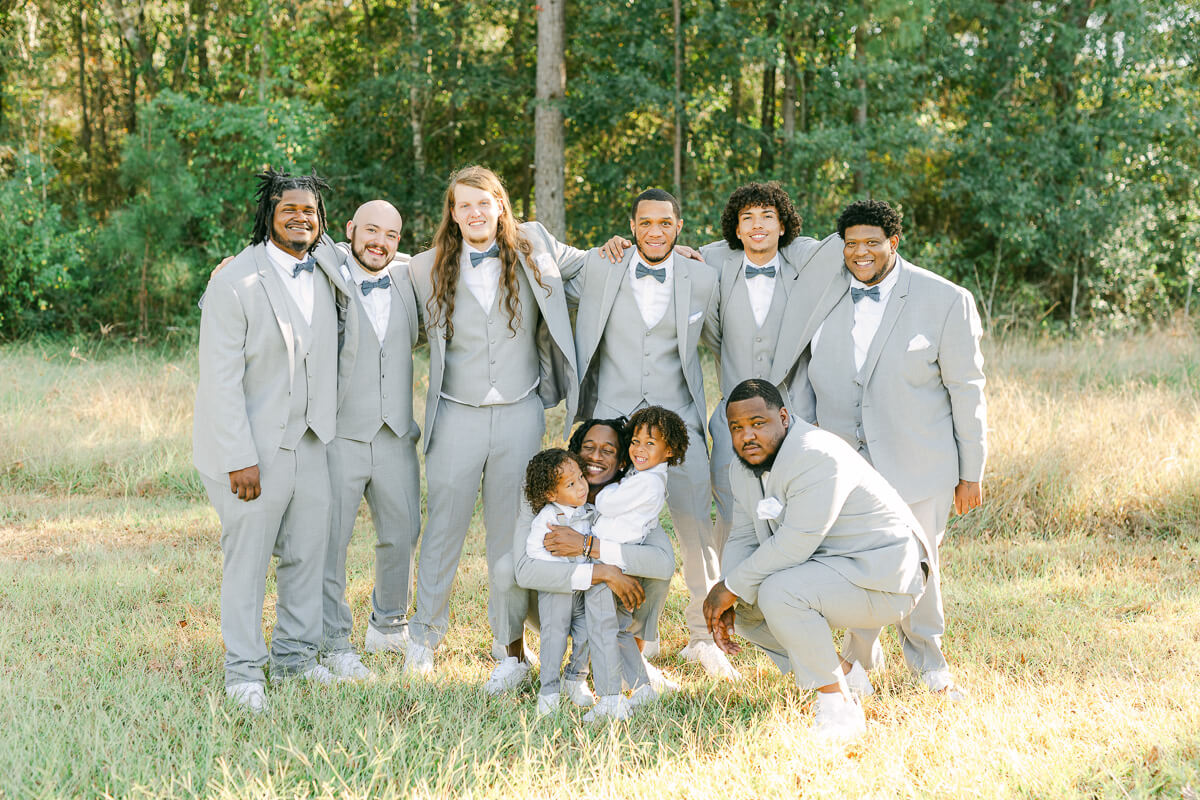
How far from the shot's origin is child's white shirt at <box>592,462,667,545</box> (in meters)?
4.51

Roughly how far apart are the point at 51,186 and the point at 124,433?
1116cm

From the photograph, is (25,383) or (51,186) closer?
(25,383)

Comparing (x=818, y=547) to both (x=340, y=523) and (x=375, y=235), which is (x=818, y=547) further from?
(x=375, y=235)

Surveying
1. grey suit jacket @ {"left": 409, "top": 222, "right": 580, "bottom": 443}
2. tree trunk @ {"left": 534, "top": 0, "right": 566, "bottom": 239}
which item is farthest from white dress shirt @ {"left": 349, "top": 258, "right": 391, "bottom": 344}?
tree trunk @ {"left": 534, "top": 0, "right": 566, "bottom": 239}

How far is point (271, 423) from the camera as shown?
4434mm

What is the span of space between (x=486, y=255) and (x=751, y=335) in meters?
1.37

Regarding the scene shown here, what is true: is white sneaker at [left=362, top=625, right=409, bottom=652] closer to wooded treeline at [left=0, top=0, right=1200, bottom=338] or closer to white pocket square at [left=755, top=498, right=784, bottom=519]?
white pocket square at [left=755, top=498, right=784, bottom=519]

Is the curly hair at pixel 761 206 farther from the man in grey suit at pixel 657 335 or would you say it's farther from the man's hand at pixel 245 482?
the man's hand at pixel 245 482

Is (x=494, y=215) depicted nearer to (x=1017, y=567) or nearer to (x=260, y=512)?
(x=260, y=512)

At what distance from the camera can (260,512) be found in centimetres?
444

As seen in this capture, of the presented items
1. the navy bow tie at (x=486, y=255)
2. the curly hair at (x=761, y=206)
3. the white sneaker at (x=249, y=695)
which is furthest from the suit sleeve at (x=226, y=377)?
the curly hair at (x=761, y=206)

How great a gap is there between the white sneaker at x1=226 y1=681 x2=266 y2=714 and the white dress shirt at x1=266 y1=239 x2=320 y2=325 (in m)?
1.62

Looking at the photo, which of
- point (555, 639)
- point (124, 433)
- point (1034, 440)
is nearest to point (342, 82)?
point (124, 433)

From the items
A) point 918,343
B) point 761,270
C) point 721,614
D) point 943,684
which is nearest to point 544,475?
point 721,614
